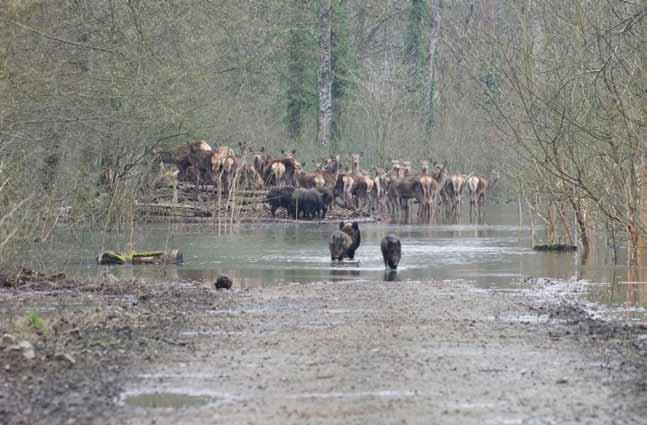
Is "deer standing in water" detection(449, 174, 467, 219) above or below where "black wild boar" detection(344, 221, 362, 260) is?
above

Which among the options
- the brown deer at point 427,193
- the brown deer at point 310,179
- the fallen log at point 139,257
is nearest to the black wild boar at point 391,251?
the fallen log at point 139,257

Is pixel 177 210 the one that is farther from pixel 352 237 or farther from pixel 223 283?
pixel 223 283

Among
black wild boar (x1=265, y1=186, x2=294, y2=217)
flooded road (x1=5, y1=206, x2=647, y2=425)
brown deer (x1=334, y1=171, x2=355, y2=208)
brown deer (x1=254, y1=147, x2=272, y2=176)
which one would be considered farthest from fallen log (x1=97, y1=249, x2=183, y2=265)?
brown deer (x1=334, y1=171, x2=355, y2=208)

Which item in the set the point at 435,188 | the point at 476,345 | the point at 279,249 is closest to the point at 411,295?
the point at 476,345

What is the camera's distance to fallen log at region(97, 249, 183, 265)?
22328 millimetres

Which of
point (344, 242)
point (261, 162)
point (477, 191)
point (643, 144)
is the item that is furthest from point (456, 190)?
point (643, 144)

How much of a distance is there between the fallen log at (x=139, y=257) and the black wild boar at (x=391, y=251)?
12.6 feet

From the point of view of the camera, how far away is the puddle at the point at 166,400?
8.24m

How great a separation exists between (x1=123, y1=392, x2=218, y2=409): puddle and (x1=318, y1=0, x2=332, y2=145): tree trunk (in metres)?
51.2

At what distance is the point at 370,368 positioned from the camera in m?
9.80

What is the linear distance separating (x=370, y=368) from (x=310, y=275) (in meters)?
10.9

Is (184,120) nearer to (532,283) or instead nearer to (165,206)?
(165,206)

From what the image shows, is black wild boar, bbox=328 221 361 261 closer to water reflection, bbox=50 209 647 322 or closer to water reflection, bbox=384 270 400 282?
water reflection, bbox=50 209 647 322

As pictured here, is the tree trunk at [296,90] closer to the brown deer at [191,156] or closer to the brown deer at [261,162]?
the brown deer at [261,162]
